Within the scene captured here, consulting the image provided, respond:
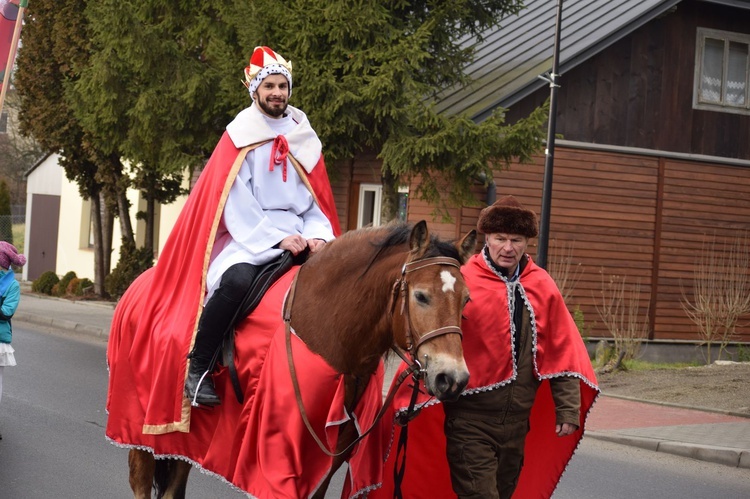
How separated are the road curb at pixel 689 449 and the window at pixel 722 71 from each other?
35.8ft

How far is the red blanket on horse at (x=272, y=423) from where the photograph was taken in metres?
4.72

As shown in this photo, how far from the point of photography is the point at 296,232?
557cm

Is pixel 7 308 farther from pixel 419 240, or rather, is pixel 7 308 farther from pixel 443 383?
pixel 443 383

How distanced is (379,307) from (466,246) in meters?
0.48

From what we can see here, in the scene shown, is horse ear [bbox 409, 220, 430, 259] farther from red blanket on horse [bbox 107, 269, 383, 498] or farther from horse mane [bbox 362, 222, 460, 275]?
red blanket on horse [bbox 107, 269, 383, 498]

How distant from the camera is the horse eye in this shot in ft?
14.3

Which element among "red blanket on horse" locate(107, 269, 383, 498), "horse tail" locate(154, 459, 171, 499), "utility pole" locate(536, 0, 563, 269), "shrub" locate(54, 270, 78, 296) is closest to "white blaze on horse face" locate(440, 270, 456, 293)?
"red blanket on horse" locate(107, 269, 383, 498)

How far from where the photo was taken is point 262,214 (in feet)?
18.1

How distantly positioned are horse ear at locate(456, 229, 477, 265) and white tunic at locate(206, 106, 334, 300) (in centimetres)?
116

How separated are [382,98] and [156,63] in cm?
416

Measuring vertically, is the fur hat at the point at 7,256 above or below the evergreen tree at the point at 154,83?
below

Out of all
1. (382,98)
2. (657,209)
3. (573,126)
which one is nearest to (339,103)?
(382,98)

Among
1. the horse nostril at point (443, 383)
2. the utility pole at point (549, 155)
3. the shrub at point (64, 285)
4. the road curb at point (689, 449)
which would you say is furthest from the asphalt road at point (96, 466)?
the shrub at point (64, 285)

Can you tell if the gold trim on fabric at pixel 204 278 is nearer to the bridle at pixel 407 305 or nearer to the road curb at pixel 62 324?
the bridle at pixel 407 305
